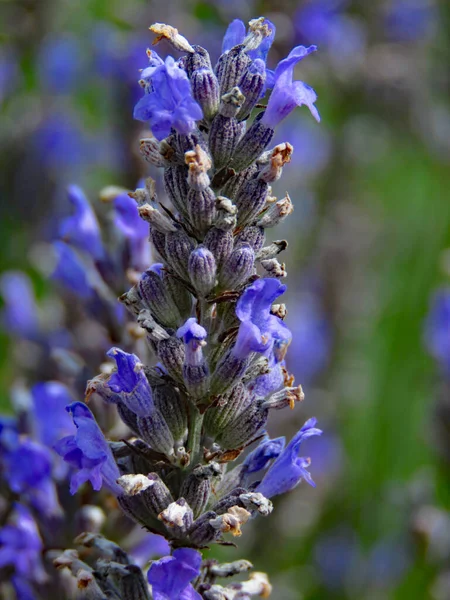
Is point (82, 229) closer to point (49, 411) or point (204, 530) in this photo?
point (49, 411)

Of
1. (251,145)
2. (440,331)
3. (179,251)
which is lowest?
(179,251)

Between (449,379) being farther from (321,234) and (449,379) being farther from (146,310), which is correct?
(146,310)

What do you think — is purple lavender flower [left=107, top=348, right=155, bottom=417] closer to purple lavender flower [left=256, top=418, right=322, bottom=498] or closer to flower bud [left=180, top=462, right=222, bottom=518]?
flower bud [left=180, top=462, right=222, bottom=518]

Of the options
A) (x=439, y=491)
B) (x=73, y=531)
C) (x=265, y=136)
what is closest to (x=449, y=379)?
(x=439, y=491)

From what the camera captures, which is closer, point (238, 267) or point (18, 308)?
point (238, 267)

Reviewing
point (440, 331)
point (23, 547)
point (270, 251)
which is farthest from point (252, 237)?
point (440, 331)
